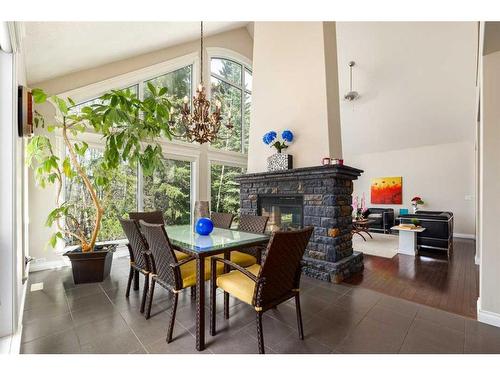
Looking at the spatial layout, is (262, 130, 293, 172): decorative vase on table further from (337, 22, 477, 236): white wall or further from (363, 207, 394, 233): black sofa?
(363, 207, 394, 233): black sofa

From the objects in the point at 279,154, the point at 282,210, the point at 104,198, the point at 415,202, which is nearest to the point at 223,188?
the point at 282,210

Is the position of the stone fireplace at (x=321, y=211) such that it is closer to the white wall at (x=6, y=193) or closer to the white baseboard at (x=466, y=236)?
the white wall at (x=6, y=193)

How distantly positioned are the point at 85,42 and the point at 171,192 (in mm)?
2836

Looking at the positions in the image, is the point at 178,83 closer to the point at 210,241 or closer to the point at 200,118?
the point at 200,118

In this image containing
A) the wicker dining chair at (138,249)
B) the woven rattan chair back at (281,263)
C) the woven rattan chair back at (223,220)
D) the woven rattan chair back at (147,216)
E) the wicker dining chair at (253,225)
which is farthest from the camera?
the woven rattan chair back at (223,220)

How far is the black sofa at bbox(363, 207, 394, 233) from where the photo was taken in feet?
22.1

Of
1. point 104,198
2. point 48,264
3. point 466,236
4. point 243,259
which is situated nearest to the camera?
point 243,259

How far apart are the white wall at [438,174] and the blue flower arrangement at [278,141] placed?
5406mm

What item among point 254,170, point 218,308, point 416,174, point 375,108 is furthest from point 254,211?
point 416,174

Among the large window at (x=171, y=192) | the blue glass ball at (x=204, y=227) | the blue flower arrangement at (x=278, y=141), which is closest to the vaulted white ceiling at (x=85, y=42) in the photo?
the large window at (x=171, y=192)

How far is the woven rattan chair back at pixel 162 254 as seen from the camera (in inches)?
69.7

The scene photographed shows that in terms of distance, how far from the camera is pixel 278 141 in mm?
3807

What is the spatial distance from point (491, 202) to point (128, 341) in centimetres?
321

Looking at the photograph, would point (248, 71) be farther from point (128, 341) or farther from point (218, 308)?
point (128, 341)
